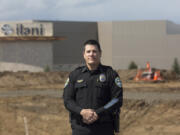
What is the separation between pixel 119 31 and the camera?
42.6 meters

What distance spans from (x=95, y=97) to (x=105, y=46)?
130ft

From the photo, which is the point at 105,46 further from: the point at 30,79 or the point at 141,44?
the point at 30,79

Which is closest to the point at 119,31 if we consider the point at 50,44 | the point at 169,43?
the point at 169,43

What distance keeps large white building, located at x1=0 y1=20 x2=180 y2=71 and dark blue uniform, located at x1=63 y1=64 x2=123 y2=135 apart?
32.5m

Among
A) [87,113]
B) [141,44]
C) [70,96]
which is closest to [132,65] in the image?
[141,44]

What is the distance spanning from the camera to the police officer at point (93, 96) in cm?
421


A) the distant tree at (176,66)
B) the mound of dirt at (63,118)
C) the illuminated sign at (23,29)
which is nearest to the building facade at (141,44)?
the distant tree at (176,66)

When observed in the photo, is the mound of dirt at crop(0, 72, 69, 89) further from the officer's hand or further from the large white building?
the officer's hand

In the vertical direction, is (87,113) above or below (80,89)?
below

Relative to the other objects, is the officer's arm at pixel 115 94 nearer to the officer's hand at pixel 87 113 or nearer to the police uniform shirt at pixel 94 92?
the police uniform shirt at pixel 94 92

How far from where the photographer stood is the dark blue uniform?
13.8 feet

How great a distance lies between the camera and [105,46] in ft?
144

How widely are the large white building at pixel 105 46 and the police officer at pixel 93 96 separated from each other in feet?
107

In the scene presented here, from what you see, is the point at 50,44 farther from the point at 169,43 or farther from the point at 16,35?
the point at 169,43
